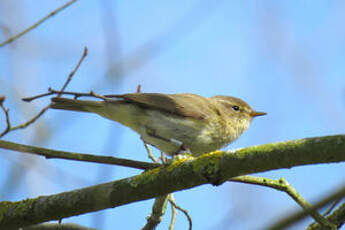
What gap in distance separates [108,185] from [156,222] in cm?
102

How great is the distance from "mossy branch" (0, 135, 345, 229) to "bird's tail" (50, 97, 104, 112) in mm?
1723

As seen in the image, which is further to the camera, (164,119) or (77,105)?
(164,119)

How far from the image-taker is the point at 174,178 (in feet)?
10.2

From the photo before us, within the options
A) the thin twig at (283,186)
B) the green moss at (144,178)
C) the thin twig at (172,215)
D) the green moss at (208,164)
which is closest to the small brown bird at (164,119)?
the thin twig at (172,215)

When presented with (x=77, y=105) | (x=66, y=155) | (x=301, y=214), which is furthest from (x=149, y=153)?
(x=301, y=214)

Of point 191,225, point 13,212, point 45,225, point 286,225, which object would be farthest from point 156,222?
point 286,225

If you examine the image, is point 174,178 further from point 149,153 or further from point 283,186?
point 149,153

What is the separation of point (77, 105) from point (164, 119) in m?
1.05

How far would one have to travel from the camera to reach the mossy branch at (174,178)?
2604mm

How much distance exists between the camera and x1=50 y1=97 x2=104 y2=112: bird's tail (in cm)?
501

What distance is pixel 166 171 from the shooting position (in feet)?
10.4

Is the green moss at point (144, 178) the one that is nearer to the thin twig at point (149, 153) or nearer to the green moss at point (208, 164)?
the green moss at point (208, 164)

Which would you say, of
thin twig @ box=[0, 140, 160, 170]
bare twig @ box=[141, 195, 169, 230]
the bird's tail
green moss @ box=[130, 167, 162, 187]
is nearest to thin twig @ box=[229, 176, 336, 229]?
green moss @ box=[130, 167, 162, 187]

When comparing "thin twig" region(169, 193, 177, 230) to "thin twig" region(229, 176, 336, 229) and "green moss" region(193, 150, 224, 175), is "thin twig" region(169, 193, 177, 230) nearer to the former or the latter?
"thin twig" region(229, 176, 336, 229)
